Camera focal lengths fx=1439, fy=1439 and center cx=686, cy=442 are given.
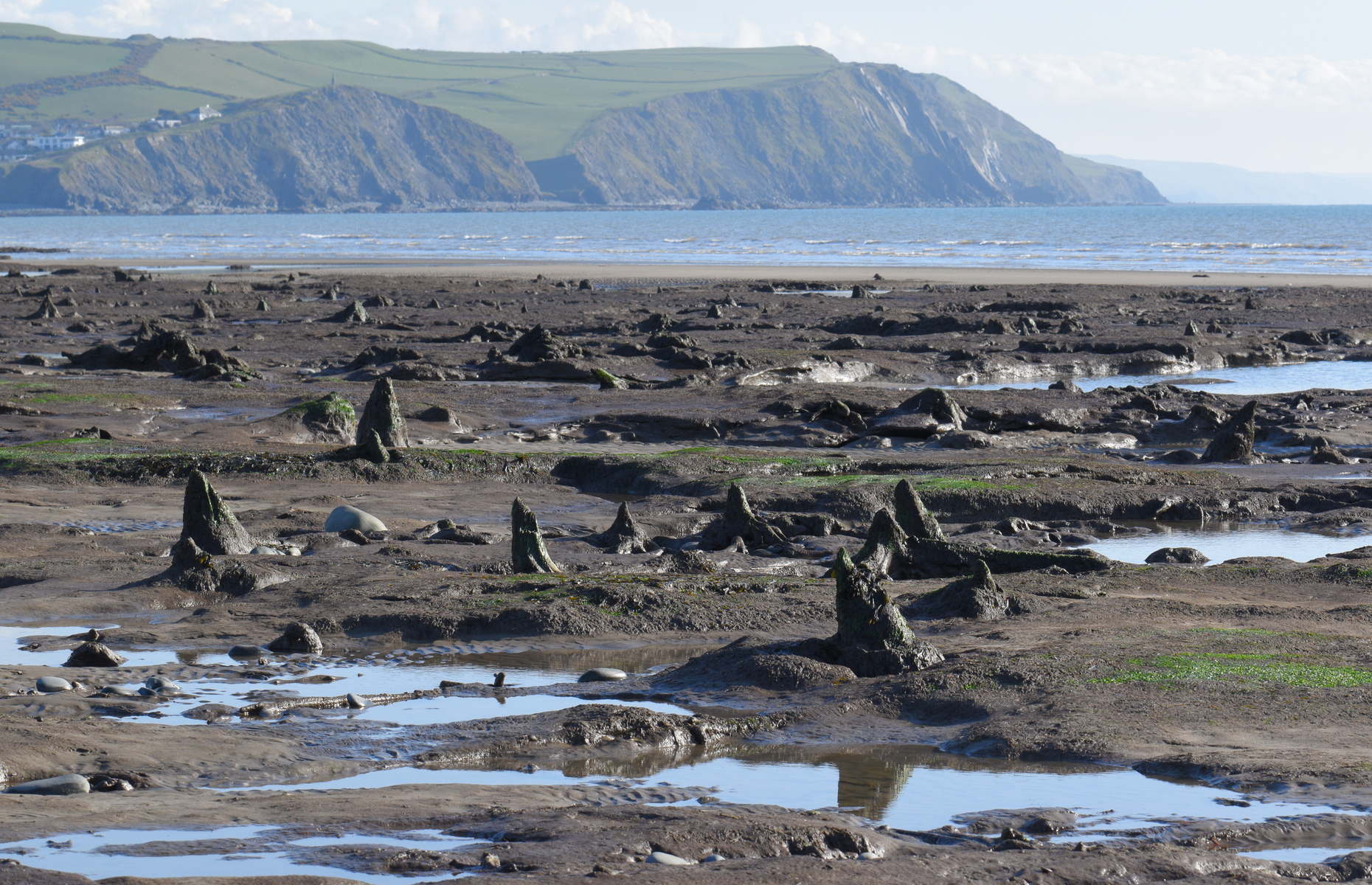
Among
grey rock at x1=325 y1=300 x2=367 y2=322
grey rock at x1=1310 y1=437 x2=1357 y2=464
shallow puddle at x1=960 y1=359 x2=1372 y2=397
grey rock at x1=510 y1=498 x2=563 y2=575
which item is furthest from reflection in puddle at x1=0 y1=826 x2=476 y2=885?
grey rock at x1=325 y1=300 x2=367 y2=322

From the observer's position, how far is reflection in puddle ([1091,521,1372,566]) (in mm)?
14141

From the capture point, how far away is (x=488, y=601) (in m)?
10.9

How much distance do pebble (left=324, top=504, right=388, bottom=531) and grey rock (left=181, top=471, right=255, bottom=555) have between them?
126 centimetres

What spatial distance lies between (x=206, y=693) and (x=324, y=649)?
53.9 inches

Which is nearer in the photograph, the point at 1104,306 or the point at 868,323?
the point at 868,323

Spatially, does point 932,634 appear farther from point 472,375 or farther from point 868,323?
point 868,323

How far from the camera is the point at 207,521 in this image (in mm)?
12312

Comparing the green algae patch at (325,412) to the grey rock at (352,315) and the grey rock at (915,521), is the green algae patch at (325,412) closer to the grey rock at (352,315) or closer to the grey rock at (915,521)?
the grey rock at (915,521)

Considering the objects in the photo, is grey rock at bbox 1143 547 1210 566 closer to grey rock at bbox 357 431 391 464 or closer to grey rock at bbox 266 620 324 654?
grey rock at bbox 266 620 324 654

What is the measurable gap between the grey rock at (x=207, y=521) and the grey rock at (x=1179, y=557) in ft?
26.8

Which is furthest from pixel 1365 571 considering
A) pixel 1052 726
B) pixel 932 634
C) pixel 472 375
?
pixel 472 375

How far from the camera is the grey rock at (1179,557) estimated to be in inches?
510

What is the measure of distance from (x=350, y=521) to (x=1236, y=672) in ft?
27.0

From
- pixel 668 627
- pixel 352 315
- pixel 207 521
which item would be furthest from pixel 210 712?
pixel 352 315
